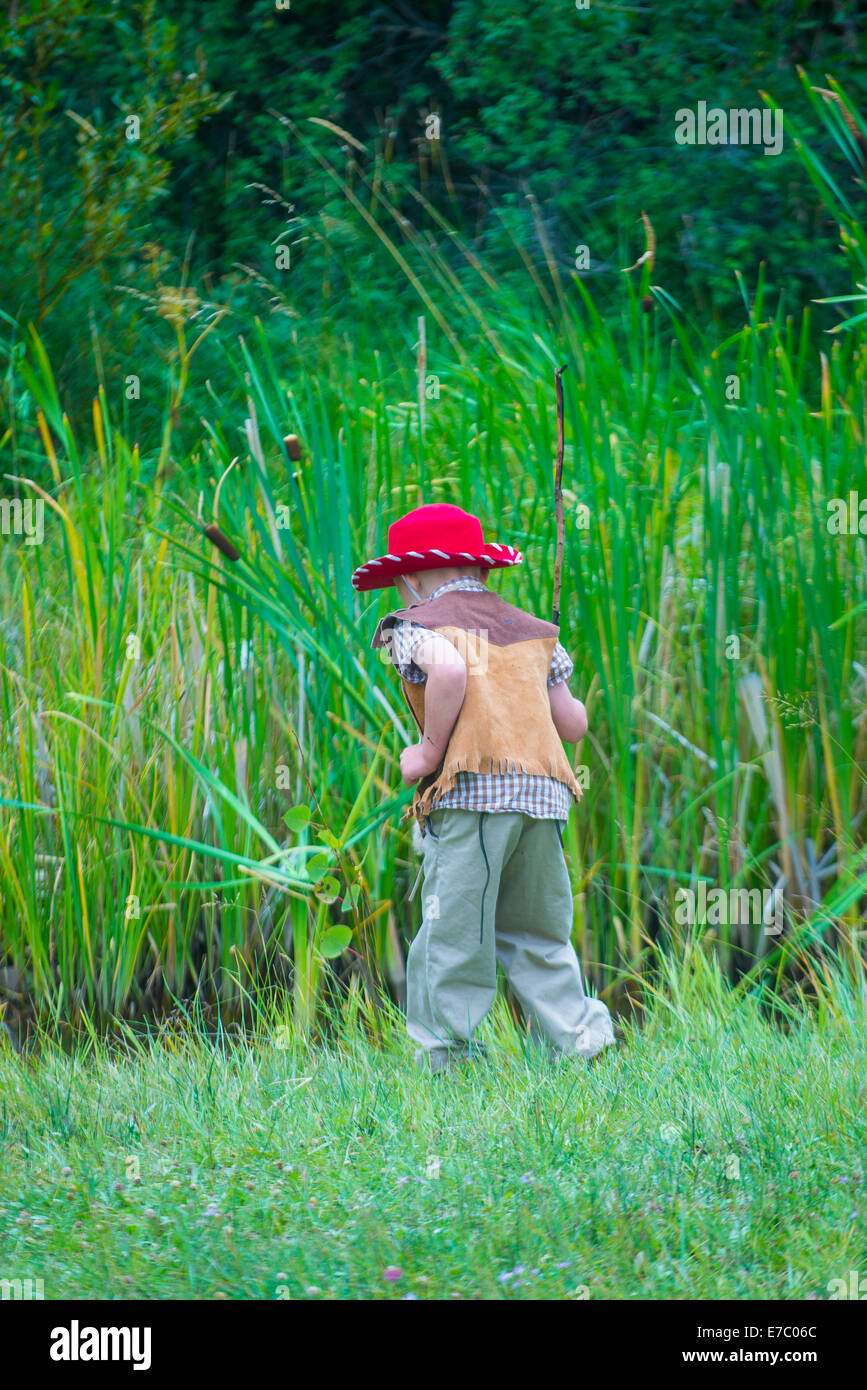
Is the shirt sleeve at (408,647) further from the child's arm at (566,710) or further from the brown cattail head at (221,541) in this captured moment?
the brown cattail head at (221,541)

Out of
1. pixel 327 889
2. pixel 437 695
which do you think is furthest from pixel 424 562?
pixel 327 889

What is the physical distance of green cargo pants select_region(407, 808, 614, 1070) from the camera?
259 cm

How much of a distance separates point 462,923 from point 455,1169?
610 millimetres

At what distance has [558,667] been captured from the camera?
2727 mm

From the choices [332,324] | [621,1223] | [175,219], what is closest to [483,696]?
[621,1223]

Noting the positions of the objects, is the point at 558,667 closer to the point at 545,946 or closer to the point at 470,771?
the point at 470,771

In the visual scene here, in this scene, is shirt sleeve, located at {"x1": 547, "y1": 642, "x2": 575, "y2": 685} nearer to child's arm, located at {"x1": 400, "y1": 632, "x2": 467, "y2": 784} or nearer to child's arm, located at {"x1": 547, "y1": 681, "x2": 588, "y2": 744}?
child's arm, located at {"x1": 547, "y1": 681, "x2": 588, "y2": 744}

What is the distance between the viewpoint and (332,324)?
18.2 ft

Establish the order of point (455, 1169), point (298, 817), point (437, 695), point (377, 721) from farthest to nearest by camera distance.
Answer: point (377, 721) < point (298, 817) < point (437, 695) < point (455, 1169)

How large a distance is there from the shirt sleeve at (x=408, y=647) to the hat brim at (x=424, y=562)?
0.42 ft

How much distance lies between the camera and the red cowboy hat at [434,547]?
2.64 meters

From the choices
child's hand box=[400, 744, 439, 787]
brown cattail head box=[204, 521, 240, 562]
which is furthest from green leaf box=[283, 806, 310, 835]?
brown cattail head box=[204, 521, 240, 562]
